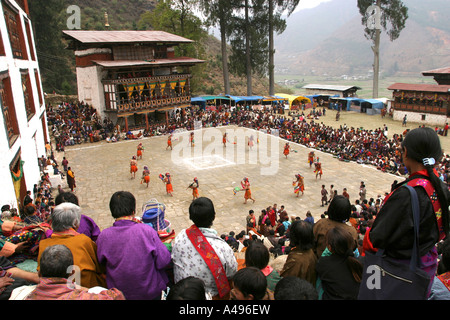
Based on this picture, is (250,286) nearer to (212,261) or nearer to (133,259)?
(212,261)

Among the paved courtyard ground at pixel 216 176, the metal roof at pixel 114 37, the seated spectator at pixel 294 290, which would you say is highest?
the metal roof at pixel 114 37

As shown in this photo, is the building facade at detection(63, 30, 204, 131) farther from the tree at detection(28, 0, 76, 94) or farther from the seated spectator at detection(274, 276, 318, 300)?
the seated spectator at detection(274, 276, 318, 300)

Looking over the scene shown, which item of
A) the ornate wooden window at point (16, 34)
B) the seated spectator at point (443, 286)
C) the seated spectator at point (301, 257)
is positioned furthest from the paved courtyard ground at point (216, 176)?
the seated spectator at point (443, 286)

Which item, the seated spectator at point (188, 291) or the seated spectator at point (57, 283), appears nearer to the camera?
the seated spectator at point (188, 291)

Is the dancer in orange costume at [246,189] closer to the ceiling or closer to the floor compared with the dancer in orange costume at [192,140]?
closer to the floor

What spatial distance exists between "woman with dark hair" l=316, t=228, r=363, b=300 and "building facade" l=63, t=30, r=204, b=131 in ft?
94.3

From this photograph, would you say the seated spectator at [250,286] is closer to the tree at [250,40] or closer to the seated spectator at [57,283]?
the seated spectator at [57,283]

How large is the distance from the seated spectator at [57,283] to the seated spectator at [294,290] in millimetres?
1500

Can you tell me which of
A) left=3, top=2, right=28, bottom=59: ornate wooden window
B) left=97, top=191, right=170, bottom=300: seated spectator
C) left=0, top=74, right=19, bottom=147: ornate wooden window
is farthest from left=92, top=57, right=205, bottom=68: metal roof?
left=97, top=191, right=170, bottom=300: seated spectator

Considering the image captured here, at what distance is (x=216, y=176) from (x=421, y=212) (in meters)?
17.6

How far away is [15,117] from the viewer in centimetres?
1373

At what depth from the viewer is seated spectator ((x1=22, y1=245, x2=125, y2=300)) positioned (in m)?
2.87

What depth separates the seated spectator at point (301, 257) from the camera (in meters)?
3.62
